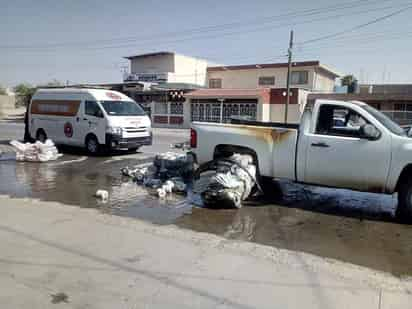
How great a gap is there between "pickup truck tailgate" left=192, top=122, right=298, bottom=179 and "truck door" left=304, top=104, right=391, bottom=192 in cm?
35

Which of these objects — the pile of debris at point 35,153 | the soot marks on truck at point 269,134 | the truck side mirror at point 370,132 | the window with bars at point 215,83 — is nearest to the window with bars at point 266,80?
the window with bars at point 215,83

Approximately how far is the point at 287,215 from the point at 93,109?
9.40 meters

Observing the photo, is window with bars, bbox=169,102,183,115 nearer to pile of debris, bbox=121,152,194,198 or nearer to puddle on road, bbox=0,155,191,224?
puddle on road, bbox=0,155,191,224

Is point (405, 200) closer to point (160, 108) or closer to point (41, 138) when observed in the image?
point (41, 138)

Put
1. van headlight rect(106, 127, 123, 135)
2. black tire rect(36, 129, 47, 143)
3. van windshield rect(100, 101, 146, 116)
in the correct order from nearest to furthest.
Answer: van headlight rect(106, 127, 123, 135) → van windshield rect(100, 101, 146, 116) → black tire rect(36, 129, 47, 143)

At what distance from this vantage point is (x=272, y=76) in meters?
40.7

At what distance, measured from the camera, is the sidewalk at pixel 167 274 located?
3.31 metres

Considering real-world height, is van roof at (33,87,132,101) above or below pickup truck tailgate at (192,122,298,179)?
above

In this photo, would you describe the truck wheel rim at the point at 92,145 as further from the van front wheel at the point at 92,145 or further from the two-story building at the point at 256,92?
the two-story building at the point at 256,92

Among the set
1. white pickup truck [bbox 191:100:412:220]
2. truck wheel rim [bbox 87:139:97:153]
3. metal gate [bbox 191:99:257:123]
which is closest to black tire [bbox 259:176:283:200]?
white pickup truck [bbox 191:100:412:220]

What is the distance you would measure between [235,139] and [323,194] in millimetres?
2493

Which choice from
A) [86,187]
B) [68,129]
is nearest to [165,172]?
[86,187]

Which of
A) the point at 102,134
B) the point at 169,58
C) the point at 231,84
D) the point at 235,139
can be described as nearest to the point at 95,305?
the point at 235,139

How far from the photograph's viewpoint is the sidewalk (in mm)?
3307
